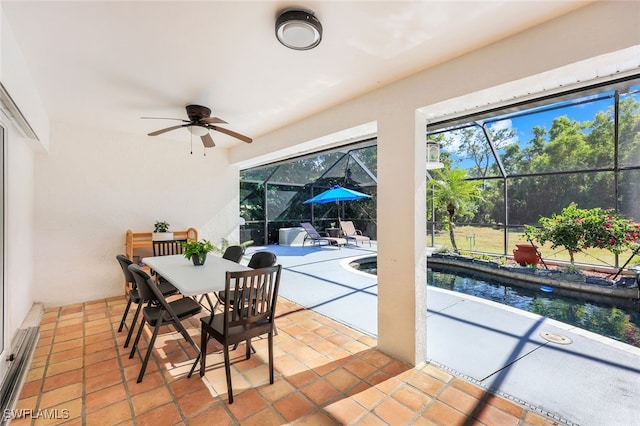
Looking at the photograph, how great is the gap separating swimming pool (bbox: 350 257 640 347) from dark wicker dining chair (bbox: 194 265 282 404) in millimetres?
3621

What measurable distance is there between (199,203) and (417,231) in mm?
4133

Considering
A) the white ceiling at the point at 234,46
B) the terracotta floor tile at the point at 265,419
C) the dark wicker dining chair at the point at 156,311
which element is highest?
the white ceiling at the point at 234,46

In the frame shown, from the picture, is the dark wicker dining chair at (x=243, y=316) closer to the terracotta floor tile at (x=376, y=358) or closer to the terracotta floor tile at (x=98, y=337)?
the terracotta floor tile at (x=376, y=358)

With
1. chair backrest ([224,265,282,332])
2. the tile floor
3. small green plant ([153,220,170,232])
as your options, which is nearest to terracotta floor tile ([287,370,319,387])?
the tile floor

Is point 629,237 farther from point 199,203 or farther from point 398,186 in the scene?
point 199,203

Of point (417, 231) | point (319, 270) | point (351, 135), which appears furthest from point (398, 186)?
point (319, 270)

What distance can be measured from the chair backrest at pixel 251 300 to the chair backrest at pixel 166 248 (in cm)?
259

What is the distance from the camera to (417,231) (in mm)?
2373

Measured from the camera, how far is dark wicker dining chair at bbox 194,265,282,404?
1.93m

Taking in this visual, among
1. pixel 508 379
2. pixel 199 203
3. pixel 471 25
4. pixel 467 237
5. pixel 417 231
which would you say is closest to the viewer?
pixel 471 25

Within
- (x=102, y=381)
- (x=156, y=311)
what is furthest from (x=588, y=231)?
(x=102, y=381)

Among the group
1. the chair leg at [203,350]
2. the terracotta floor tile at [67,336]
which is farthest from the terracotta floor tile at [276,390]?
the terracotta floor tile at [67,336]

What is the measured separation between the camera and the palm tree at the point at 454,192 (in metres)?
6.97

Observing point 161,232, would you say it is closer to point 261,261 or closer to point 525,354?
point 261,261
